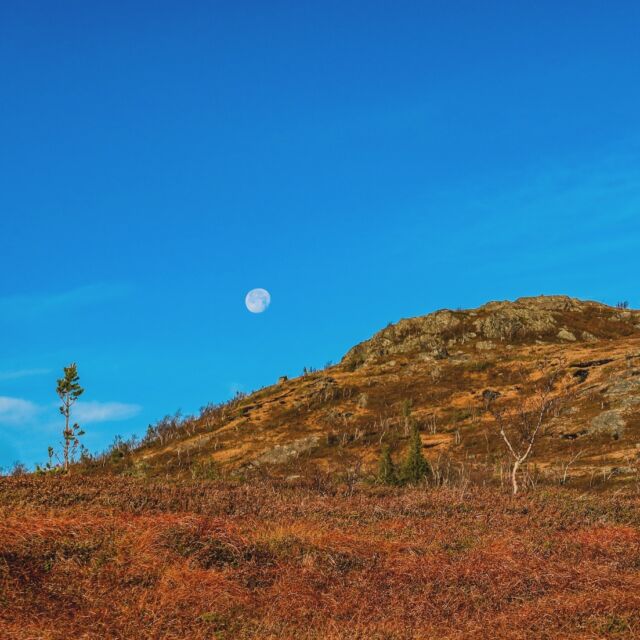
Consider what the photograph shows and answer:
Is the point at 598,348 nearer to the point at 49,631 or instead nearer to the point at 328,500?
the point at 328,500

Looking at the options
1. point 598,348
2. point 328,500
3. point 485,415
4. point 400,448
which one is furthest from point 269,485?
point 598,348

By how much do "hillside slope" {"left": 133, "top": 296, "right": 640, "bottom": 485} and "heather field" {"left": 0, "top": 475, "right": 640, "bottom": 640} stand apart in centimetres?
5905

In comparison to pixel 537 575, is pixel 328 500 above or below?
above

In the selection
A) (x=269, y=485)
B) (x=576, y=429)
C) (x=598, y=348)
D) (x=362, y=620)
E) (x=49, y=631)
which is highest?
(x=598, y=348)

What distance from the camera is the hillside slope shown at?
91250mm

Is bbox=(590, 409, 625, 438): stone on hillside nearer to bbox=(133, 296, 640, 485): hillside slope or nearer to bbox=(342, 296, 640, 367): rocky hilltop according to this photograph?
bbox=(133, 296, 640, 485): hillside slope

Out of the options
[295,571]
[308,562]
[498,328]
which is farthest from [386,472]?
[498,328]

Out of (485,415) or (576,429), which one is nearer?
(576,429)

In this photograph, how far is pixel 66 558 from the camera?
11484 millimetres

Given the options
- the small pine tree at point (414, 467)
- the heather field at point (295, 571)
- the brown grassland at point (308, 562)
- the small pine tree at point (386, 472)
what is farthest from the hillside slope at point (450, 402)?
the heather field at point (295, 571)

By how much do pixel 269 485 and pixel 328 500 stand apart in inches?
165

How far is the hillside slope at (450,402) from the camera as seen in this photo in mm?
91250

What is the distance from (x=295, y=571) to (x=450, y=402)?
122424mm

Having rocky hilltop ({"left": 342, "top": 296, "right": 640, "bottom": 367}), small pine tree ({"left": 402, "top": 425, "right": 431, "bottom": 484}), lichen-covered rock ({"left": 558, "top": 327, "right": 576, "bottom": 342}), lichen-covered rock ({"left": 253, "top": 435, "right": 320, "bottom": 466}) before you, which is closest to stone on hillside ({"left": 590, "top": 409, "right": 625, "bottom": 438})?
small pine tree ({"left": 402, "top": 425, "right": 431, "bottom": 484})
